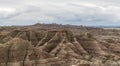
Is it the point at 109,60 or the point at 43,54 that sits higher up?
the point at 43,54

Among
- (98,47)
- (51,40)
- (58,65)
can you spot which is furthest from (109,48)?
(58,65)

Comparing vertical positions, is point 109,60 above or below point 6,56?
below

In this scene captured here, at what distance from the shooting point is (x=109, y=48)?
14262cm

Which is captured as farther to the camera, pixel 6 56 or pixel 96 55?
pixel 96 55

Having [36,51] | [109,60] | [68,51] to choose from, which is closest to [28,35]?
[68,51]

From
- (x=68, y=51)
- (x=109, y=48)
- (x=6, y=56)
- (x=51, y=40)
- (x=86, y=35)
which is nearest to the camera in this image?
(x=6, y=56)

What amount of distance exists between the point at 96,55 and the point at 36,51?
60.8 metres

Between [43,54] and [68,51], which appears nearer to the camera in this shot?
[43,54]

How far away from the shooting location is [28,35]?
131875mm

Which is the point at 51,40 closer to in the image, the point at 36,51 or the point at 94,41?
the point at 94,41

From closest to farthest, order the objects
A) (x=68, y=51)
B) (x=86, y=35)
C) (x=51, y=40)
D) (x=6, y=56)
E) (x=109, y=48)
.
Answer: (x=6, y=56)
(x=68, y=51)
(x=51, y=40)
(x=86, y=35)
(x=109, y=48)

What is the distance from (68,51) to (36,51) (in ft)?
154

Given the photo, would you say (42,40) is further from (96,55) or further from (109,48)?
(109,48)

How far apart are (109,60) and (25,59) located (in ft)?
198
